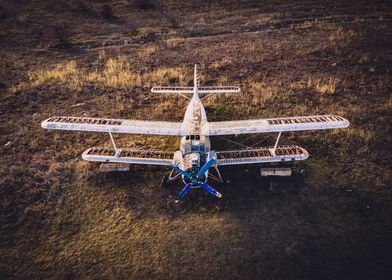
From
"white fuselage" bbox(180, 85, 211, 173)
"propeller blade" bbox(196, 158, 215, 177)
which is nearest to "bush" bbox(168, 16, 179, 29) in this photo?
"white fuselage" bbox(180, 85, 211, 173)

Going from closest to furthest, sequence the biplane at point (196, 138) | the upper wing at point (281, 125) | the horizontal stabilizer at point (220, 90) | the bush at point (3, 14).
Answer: the biplane at point (196, 138) → the upper wing at point (281, 125) → the horizontal stabilizer at point (220, 90) → the bush at point (3, 14)

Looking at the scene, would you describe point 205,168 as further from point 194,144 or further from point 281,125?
point 281,125

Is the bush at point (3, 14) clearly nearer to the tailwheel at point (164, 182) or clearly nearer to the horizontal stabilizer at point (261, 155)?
the tailwheel at point (164, 182)

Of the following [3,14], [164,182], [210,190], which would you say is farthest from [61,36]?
A: [210,190]

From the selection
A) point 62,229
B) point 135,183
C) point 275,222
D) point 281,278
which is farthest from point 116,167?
point 281,278

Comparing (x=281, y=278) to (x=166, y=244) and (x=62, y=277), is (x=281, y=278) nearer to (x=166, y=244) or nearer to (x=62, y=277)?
(x=166, y=244)

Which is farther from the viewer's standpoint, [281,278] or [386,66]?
[386,66]

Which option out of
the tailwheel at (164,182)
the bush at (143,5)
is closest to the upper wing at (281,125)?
the tailwheel at (164,182)
